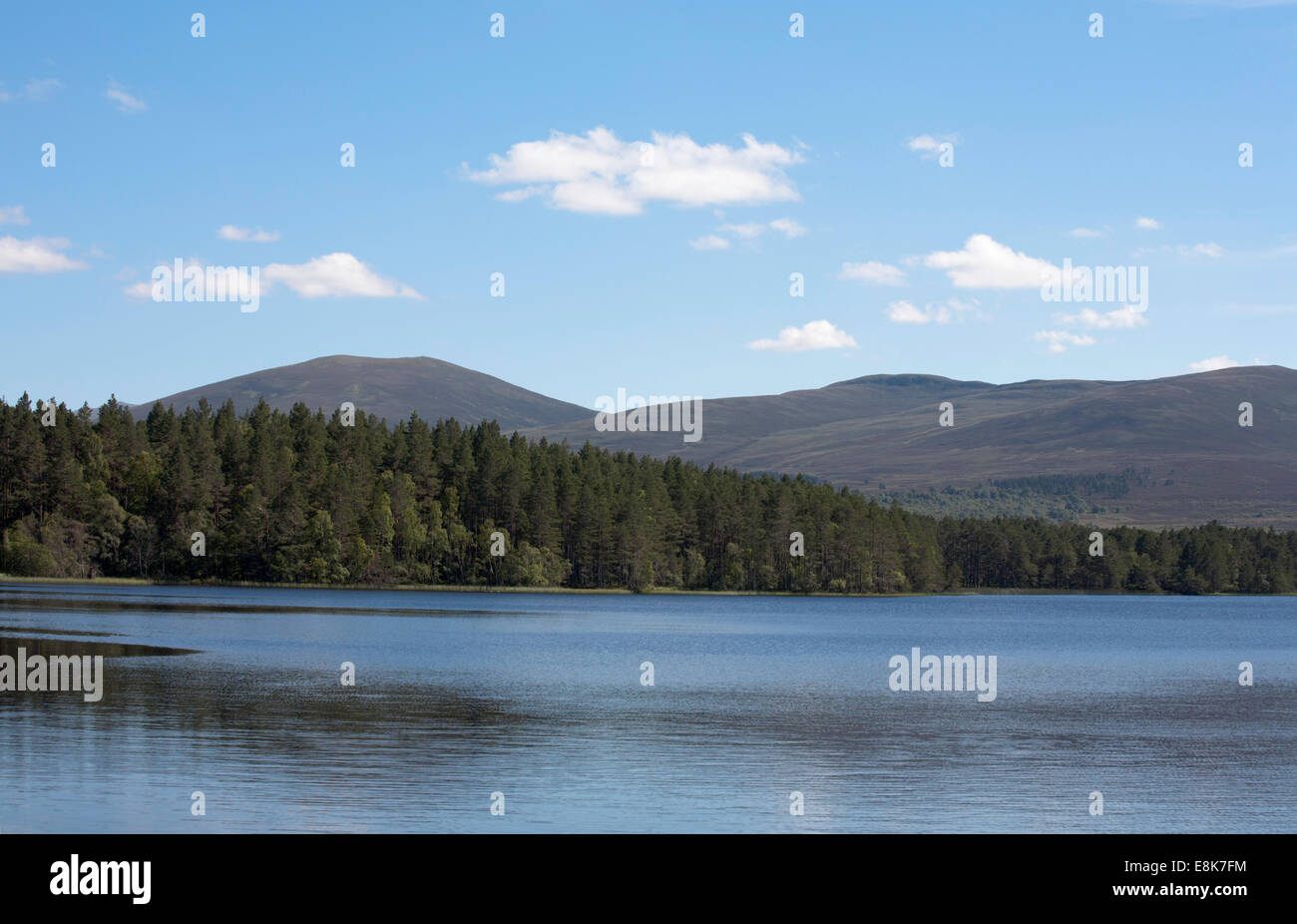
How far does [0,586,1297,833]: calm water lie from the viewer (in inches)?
1265

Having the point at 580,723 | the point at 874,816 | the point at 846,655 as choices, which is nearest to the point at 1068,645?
the point at 846,655

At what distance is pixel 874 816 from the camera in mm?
32500

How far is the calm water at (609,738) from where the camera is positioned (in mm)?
32125

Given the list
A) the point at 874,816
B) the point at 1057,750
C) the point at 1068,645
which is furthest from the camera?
the point at 1068,645

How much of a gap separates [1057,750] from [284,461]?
160231 mm

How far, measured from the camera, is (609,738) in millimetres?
45312

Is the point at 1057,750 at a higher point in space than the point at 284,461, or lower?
lower
